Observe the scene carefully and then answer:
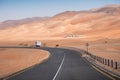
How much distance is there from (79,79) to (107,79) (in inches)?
71.7

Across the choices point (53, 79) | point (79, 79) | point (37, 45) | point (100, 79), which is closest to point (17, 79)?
point (53, 79)

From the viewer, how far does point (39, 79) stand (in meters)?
21.8

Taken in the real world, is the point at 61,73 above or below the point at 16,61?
above

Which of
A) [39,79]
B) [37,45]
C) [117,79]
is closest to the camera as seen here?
[117,79]

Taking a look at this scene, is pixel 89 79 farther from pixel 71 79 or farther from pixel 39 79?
pixel 39 79

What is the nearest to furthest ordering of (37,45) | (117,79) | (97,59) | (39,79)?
(117,79) → (39,79) → (97,59) → (37,45)

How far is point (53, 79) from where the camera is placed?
21.6m

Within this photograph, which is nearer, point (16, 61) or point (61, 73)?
point (61, 73)

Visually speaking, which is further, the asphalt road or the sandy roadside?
the sandy roadside

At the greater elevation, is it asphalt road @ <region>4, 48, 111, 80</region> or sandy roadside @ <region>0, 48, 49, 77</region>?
asphalt road @ <region>4, 48, 111, 80</region>

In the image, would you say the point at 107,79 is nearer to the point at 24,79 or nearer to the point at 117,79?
the point at 117,79

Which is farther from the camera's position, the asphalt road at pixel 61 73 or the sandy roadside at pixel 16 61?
the sandy roadside at pixel 16 61

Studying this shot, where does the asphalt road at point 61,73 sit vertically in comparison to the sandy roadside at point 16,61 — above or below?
above

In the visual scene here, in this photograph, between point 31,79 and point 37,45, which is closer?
point 31,79
